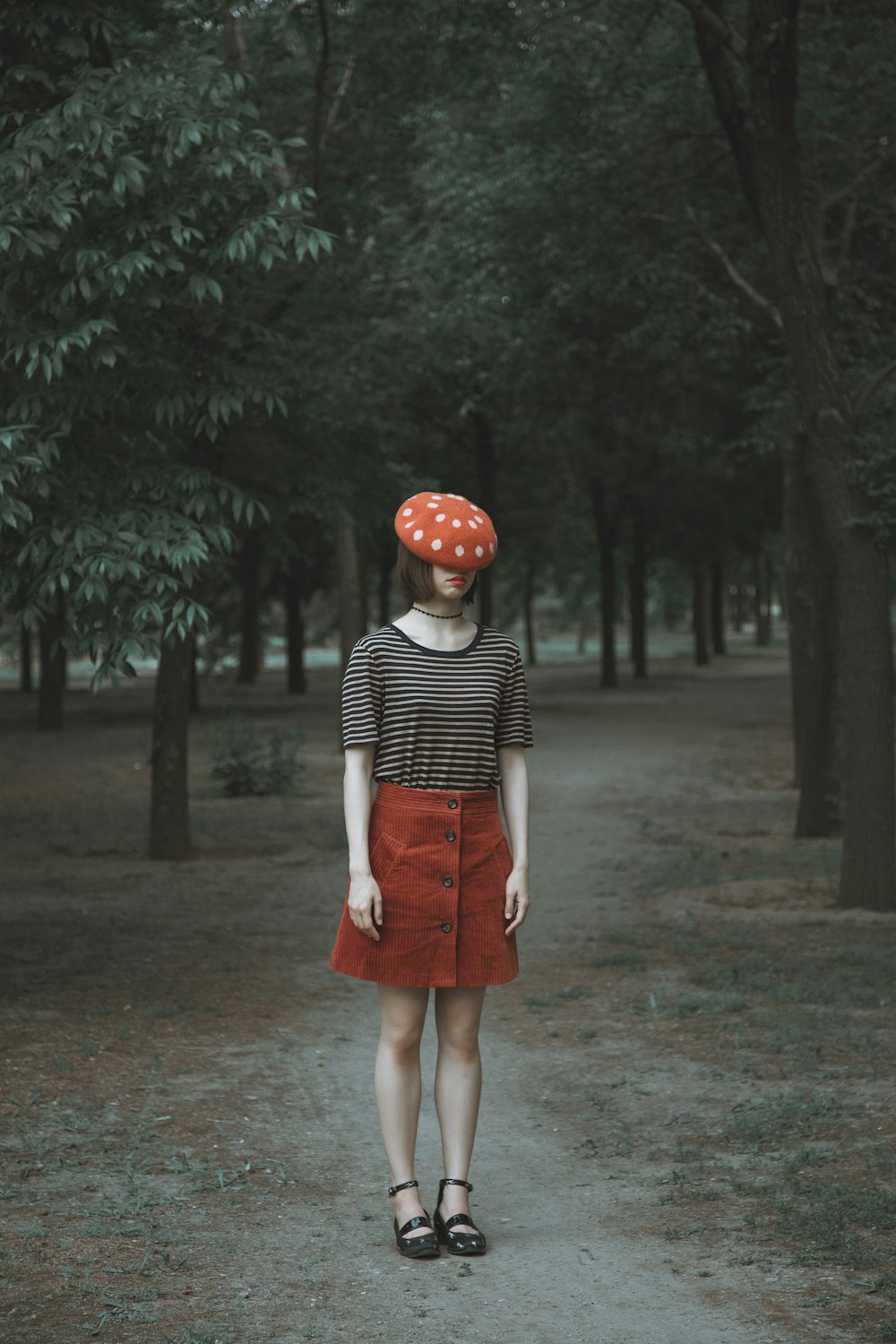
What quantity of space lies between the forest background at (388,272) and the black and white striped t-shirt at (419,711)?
2.35 m

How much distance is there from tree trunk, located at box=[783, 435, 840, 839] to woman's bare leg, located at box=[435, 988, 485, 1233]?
8.43 m

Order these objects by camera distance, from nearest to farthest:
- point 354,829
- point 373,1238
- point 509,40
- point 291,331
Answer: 1. point 354,829
2. point 373,1238
3. point 509,40
4. point 291,331

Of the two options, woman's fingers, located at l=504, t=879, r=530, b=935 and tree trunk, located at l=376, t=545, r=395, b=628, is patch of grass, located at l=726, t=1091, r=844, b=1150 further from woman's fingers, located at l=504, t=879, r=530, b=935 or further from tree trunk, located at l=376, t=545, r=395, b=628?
tree trunk, located at l=376, t=545, r=395, b=628

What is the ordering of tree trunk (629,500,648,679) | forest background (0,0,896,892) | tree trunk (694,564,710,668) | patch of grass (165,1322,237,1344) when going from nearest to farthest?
patch of grass (165,1322,237,1344) < forest background (0,0,896,892) < tree trunk (629,500,648,679) < tree trunk (694,564,710,668)

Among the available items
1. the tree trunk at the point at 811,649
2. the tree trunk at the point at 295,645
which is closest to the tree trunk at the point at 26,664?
the tree trunk at the point at 295,645

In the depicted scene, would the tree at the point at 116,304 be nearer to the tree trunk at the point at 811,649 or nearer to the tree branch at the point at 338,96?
the tree trunk at the point at 811,649

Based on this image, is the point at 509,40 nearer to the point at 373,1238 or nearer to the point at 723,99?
the point at 723,99

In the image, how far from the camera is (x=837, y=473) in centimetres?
974

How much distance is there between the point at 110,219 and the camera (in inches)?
264

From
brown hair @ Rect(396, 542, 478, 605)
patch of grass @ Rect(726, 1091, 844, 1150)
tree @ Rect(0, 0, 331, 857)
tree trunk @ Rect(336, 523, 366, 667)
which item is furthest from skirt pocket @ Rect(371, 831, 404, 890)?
tree trunk @ Rect(336, 523, 366, 667)

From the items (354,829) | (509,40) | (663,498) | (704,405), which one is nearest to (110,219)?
(354,829)

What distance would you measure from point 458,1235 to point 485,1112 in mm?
1621

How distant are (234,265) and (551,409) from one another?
2131cm

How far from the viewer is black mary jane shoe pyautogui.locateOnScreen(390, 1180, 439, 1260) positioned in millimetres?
4340
